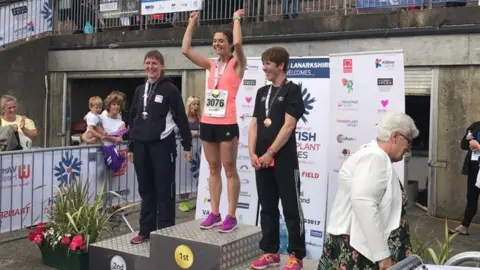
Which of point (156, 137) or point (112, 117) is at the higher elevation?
point (112, 117)

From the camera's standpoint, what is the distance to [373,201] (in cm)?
285

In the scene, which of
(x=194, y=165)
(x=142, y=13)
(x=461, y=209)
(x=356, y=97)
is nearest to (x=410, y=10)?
(x=461, y=209)

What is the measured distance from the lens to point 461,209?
788 centimetres

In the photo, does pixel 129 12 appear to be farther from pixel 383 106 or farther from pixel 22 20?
pixel 383 106

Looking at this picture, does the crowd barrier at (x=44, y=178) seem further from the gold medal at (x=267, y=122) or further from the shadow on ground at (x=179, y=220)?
the gold medal at (x=267, y=122)

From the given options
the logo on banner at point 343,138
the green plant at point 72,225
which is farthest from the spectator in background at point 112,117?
the logo on banner at point 343,138

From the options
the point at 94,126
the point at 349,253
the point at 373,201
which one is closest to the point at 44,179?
the point at 94,126

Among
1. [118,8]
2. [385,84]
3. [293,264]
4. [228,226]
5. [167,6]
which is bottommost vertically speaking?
[293,264]

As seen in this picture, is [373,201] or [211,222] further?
[211,222]

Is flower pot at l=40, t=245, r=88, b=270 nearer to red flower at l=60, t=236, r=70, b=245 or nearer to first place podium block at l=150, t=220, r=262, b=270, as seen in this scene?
red flower at l=60, t=236, r=70, b=245

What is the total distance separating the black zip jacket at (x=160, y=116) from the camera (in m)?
4.95

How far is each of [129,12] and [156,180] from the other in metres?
7.64

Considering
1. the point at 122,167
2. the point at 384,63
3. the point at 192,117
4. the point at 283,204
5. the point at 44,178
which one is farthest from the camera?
the point at 192,117

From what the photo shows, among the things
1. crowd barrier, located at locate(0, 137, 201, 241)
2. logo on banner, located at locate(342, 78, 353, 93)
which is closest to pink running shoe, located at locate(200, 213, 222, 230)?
logo on banner, located at locate(342, 78, 353, 93)
